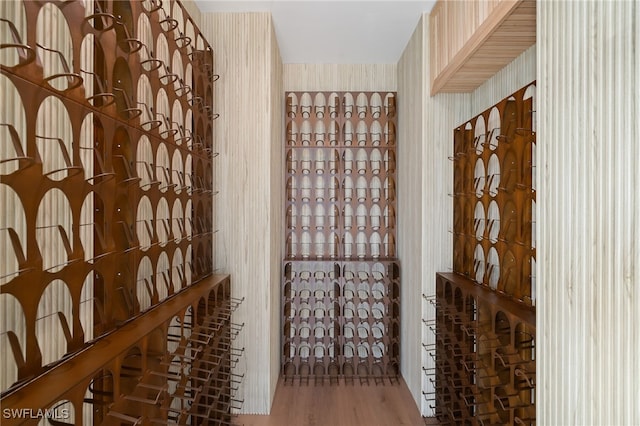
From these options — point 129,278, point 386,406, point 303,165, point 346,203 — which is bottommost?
point 386,406

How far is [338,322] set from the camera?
364 centimetres

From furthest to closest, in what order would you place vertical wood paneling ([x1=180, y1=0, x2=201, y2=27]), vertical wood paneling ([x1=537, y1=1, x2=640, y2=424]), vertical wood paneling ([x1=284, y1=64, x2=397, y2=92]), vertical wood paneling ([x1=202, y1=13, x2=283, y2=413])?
1. vertical wood paneling ([x1=284, y1=64, x2=397, y2=92])
2. vertical wood paneling ([x1=202, y1=13, x2=283, y2=413])
3. vertical wood paneling ([x1=180, y1=0, x2=201, y2=27])
4. vertical wood paneling ([x1=537, y1=1, x2=640, y2=424])

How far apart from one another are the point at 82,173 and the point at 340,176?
2710mm

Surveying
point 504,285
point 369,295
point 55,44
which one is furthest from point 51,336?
point 369,295

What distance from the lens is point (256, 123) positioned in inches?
114

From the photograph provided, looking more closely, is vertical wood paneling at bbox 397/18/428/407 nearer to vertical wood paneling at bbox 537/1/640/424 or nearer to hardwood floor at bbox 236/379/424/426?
hardwood floor at bbox 236/379/424/426

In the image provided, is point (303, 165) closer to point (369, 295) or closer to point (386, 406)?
point (369, 295)

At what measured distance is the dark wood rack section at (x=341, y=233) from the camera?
11.9 feet

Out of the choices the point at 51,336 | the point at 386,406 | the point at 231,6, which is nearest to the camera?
the point at 51,336

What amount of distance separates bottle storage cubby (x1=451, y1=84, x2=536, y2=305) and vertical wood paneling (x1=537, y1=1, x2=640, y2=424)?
0.56 m

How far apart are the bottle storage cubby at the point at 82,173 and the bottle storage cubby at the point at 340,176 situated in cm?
158

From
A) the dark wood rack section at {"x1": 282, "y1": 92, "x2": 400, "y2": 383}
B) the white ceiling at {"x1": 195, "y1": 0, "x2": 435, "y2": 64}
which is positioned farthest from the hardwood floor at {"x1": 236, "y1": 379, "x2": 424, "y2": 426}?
the white ceiling at {"x1": 195, "y1": 0, "x2": 435, "y2": 64}

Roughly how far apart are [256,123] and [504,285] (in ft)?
6.26

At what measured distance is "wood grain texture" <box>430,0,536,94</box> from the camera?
1753mm
